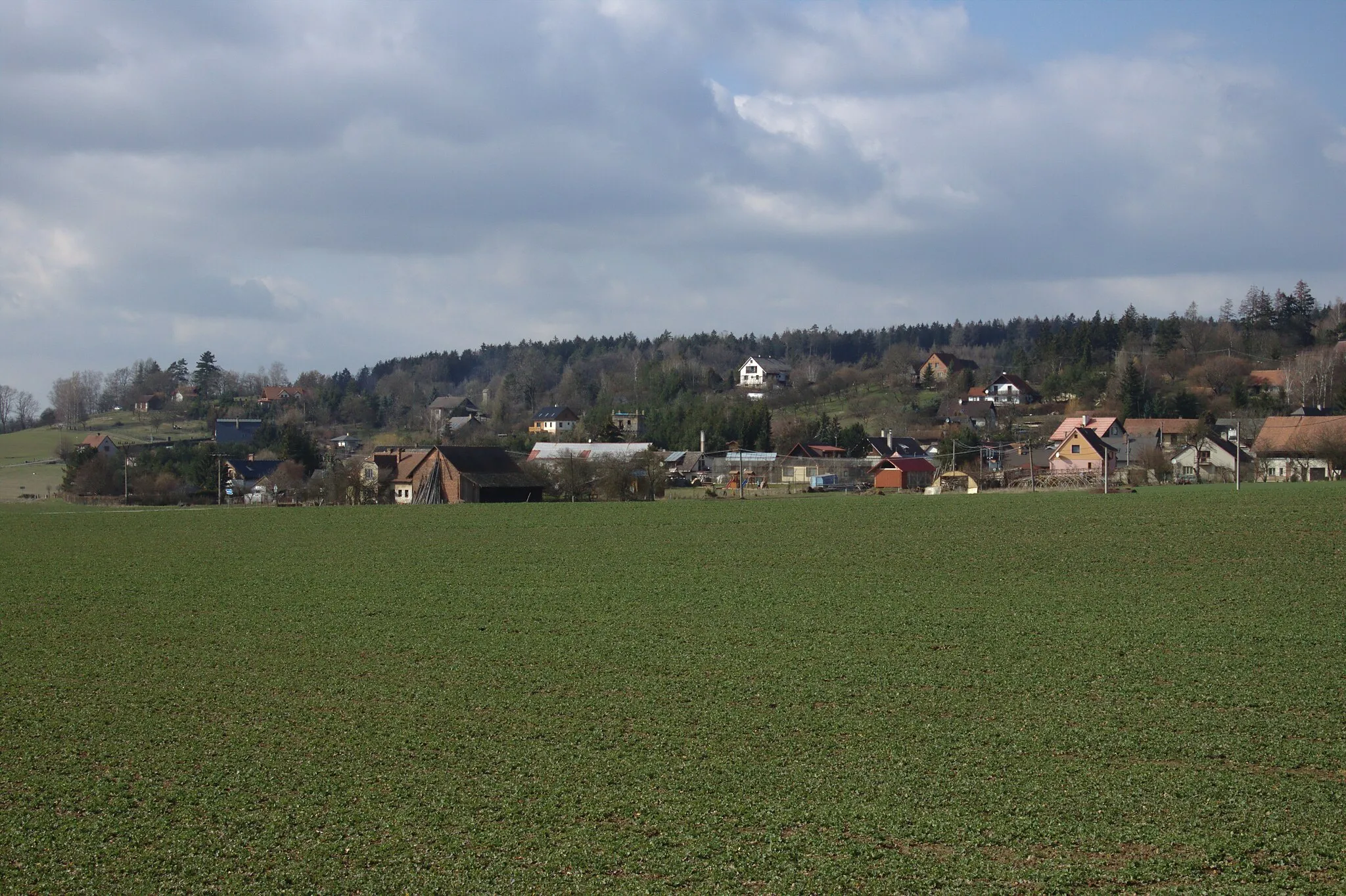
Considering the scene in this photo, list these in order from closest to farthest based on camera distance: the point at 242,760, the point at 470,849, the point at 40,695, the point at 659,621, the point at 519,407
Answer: the point at 470,849
the point at 242,760
the point at 40,695
the point at 659,621
the point at 519,407

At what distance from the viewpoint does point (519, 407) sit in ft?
570

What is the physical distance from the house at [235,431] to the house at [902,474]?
74.5 m

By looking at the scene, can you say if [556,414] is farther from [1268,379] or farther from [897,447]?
[1268,379]

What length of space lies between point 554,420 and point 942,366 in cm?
6056

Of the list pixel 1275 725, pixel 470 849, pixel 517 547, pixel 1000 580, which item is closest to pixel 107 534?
pixel 517 547

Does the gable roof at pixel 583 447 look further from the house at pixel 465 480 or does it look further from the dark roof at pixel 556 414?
the dark roof at pixel 556 414

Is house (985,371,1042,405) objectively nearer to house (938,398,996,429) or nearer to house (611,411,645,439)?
house (938,398,996,429)

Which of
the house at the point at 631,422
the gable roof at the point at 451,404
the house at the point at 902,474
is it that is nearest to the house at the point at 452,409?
the gable roof at the point at 451,404

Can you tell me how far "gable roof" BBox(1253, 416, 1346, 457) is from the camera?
67.6m

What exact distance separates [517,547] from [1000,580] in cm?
1875

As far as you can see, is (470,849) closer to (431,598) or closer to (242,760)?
(242,760)

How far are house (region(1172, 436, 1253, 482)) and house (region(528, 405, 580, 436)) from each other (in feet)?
282

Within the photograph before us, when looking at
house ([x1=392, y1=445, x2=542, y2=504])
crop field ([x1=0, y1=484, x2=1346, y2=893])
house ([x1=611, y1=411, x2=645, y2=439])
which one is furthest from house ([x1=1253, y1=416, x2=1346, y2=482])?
house ([x1=611, y1=411, x2=645, y2=439])

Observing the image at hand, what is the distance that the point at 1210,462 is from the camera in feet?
253
